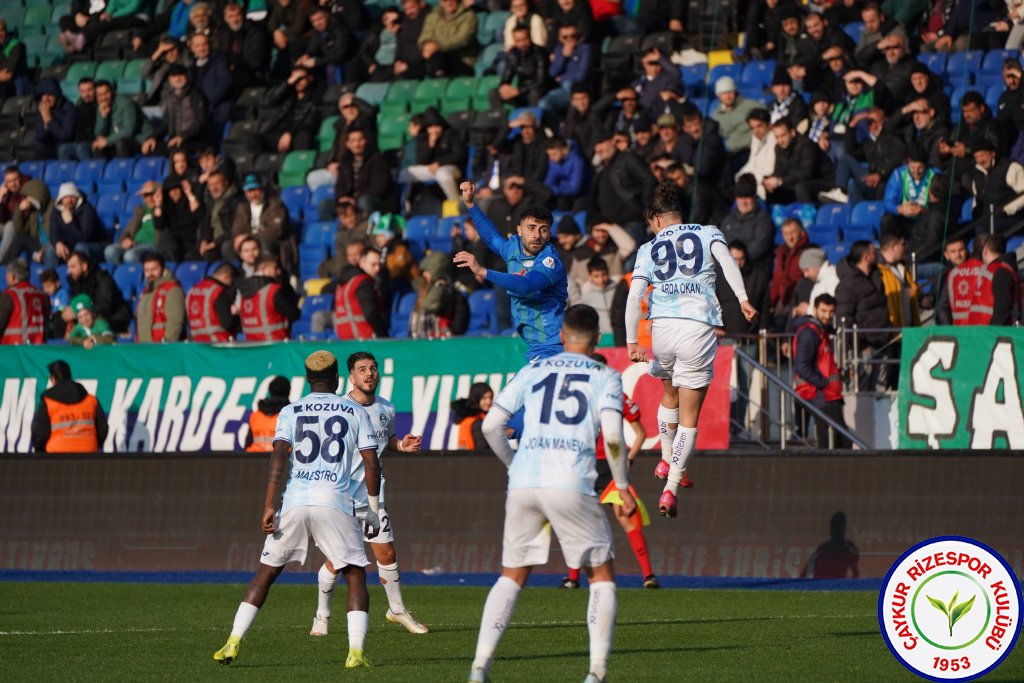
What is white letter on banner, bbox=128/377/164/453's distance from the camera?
20.6 metres

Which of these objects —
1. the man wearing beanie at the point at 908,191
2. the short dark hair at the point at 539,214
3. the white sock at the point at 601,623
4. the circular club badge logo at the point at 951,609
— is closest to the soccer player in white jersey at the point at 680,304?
the short dark hair at the point at 539,214

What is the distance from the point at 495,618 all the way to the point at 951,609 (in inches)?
92.7

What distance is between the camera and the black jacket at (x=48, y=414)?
20328 mm

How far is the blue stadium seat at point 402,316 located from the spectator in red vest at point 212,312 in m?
2.08

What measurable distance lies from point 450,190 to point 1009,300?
942 centimetres

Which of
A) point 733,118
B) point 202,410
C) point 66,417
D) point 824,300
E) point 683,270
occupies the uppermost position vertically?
point 733,118

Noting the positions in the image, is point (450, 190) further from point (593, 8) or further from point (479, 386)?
point (479, 386)

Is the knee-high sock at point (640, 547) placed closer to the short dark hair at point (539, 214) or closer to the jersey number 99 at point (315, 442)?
the short dark hair at point (539, 214)

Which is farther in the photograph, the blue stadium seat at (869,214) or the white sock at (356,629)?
the blue stadium seat at (869,214)

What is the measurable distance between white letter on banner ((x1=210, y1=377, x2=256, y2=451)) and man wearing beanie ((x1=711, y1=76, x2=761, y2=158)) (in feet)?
23.8

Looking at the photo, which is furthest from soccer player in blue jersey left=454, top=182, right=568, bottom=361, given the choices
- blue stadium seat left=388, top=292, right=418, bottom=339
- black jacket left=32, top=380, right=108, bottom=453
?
blue stadium seat left=388, top=292, right=418, bottom=339

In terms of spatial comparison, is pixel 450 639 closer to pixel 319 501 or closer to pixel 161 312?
pixel 319 501

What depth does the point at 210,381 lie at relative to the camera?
20.2m

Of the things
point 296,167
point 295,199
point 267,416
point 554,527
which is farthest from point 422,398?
point 554,527
